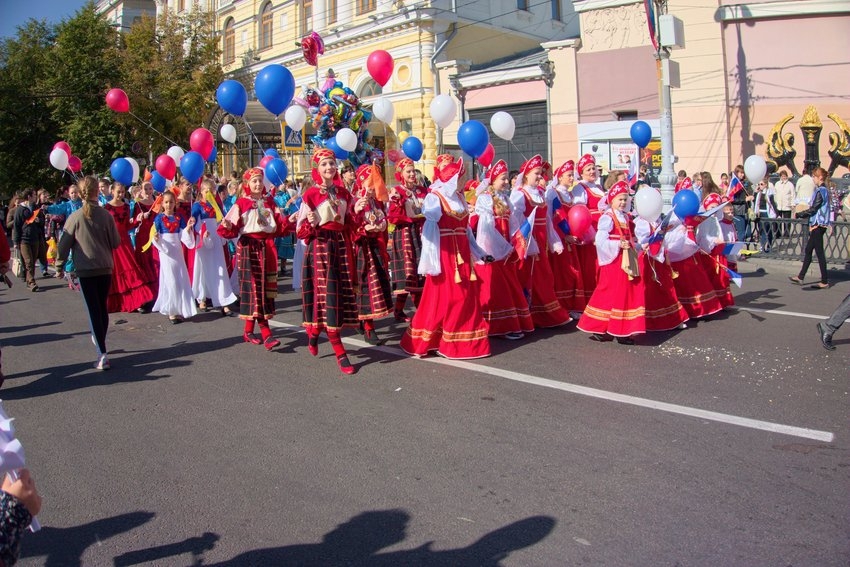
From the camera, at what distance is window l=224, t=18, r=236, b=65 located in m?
36.6

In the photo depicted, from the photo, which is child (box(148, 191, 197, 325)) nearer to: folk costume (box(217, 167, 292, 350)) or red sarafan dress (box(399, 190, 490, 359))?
folk costume (box(217, 167, 292, 350))

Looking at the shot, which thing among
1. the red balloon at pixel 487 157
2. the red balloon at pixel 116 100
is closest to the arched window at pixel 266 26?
the red balloon at pixel 116 100

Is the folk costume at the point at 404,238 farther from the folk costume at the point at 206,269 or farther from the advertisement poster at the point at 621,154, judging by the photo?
the advertisement poster at the point at 621,154

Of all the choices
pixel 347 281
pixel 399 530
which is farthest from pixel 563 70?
pixel 399 530

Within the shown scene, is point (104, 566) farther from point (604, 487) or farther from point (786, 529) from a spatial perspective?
point (786, 529)

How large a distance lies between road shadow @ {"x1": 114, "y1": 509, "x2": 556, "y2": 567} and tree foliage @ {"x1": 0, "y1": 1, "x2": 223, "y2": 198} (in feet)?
97.3

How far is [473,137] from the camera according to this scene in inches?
320

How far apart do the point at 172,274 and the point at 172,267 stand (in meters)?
0.10

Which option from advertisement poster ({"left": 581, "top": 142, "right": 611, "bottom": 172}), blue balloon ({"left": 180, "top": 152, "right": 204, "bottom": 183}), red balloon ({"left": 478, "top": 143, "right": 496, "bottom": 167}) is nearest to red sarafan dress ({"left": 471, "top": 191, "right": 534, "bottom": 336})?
red balloon ({"left": 478, "top": 143, "right": 496, "bottom": 167})

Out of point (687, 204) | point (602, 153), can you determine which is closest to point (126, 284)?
point (687, 204)

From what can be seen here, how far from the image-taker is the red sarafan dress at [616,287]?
737cm

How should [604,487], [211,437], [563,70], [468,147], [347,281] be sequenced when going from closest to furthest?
[604,487], [211,437], [347,281], [468,147], [563,70]

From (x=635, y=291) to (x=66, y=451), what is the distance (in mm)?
5367

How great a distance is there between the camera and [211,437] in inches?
200
